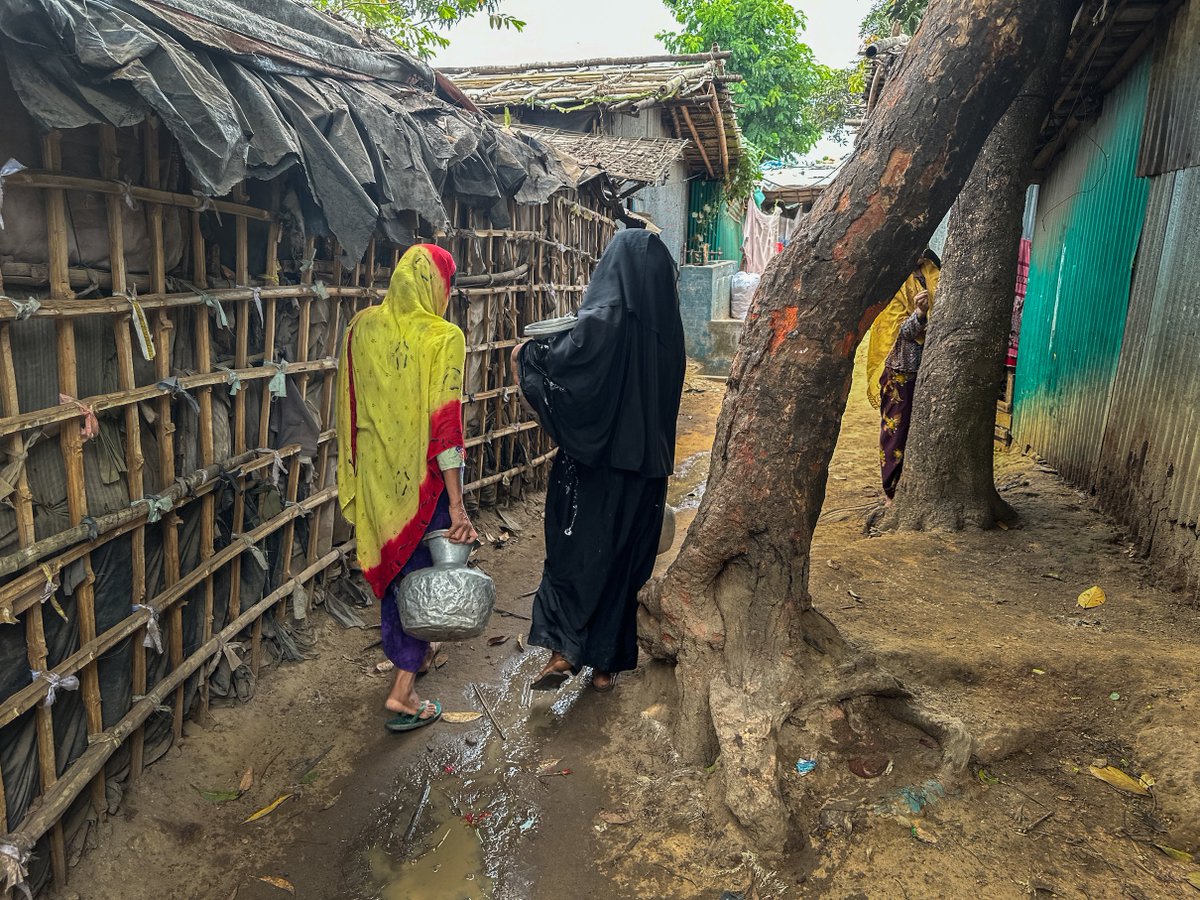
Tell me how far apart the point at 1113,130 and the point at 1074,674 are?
4483mm

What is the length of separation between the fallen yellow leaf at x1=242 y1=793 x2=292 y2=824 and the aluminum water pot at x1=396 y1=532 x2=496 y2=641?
683 mm

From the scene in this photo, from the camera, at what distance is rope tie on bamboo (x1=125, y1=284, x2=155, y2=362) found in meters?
2.46

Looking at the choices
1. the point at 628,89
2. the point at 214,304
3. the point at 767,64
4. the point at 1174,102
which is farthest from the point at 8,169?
the point at 767,64

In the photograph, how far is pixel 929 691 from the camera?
291 cm

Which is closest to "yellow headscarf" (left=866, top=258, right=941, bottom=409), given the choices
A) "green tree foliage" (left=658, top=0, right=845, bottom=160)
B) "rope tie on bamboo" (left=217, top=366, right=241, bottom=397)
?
"rope tie on bamboo" (left=217, top=366, right=241, bottom=397)

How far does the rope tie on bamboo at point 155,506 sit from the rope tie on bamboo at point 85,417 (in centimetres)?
27

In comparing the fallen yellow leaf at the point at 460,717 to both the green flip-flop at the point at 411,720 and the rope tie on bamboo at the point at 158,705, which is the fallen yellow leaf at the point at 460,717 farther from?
the rope tie on bamboo at the point at 158,705

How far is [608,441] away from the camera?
3.16 meters

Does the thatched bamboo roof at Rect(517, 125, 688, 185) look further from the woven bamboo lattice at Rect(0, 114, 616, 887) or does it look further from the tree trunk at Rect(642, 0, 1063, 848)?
the tree trunk at Rect(642, 0, 1063, 848)

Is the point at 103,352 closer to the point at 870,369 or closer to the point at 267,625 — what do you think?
the point at 267,625

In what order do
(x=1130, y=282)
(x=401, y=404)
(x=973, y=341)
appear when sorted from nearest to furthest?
(x=401, y=404), (x=973, y=341), (x=1130, y=282)

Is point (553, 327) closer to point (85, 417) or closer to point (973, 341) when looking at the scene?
point (85, 417)

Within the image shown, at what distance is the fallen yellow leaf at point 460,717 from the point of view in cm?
329

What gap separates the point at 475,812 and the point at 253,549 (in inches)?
52.4
